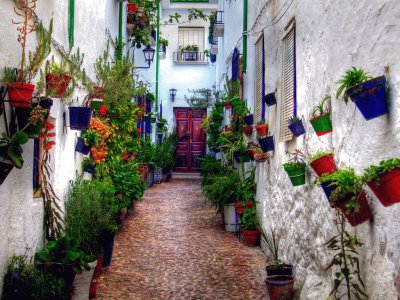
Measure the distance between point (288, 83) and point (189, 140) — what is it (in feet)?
42.9

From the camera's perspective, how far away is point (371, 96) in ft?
9.57

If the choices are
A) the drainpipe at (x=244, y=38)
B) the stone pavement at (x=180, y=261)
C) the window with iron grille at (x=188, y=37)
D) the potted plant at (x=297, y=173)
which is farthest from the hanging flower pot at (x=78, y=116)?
the window with iron grille at (x=188, y=37)

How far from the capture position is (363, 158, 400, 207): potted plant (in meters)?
2.64

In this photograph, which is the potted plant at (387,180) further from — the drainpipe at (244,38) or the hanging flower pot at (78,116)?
the drainpipe at (244,38)

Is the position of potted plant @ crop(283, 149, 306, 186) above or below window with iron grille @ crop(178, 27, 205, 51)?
below

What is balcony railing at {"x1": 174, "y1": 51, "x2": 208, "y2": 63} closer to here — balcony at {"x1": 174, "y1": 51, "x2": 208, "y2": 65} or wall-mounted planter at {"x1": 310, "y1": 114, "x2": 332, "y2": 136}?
balcony at {"x1": 174, "y1": 51, "x2": 208, "y2": 65}

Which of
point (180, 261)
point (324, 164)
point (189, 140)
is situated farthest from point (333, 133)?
point (189, 140)

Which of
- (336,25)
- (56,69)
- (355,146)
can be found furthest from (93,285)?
(336,25)

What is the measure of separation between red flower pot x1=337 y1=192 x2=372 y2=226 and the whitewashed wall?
259 centimetres

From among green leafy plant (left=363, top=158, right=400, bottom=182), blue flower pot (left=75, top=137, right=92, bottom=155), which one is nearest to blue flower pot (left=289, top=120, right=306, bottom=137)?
green leafy plant (left=363, top=158, right=400, bottom=182)

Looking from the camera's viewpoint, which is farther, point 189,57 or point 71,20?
point 189,57

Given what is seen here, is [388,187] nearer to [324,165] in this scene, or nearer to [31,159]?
[324,165]

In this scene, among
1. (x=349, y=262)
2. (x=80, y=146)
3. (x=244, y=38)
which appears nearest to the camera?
(x=349, y=262)

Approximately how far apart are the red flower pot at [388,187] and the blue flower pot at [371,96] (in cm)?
45
